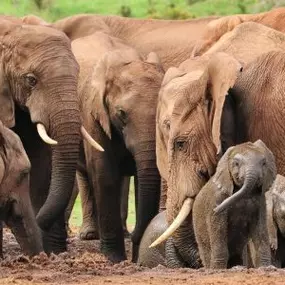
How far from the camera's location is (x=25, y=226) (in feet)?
31.1

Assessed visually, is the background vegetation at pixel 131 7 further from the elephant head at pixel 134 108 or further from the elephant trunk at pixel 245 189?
the elephant trunk at pixel 245 189

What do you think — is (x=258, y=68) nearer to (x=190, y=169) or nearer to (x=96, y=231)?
(x=190, y=169)

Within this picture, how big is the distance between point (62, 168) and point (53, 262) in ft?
7.63

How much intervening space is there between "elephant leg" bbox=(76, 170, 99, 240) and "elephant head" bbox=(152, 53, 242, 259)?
352cm

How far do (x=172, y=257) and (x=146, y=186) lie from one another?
141 centimetres

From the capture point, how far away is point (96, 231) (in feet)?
44.2

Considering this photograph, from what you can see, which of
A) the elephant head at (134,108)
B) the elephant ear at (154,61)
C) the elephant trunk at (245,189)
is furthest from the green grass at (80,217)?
the elephant trunk at (245,189)

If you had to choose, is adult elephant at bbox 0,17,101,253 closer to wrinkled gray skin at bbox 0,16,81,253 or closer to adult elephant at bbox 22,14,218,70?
wrinkled gray skin at bbox 0,16,81,253

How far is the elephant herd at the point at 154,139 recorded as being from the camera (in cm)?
884

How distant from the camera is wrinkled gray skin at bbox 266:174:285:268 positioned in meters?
9.45

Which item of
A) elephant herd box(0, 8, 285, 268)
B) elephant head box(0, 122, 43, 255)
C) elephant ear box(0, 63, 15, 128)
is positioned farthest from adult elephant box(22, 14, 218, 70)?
elephant head box(0, 122, 43, 255)

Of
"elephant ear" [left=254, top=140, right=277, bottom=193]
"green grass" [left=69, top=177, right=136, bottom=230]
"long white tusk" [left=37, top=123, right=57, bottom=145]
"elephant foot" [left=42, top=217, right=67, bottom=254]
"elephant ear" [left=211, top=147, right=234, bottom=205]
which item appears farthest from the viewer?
"green grass" [left=69, top=177, right=136, bottom=230]

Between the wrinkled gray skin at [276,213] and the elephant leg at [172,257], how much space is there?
0.62 metres

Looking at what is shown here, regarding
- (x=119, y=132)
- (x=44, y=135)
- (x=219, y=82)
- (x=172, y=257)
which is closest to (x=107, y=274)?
(x=172, y=257)
